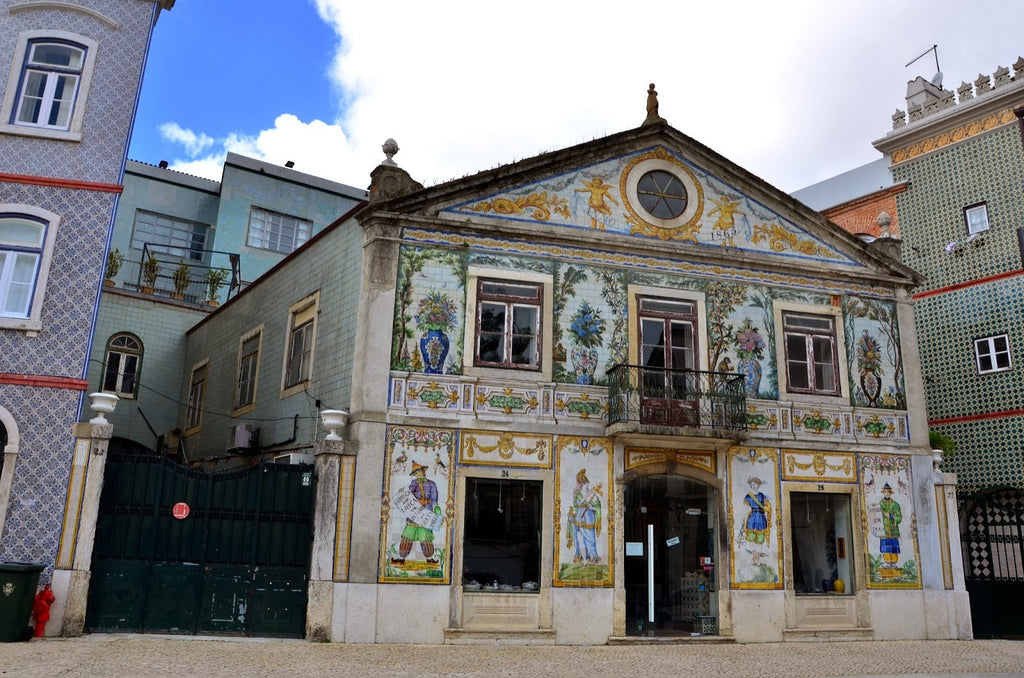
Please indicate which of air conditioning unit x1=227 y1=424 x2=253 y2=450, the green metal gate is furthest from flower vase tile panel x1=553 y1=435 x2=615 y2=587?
air conditioning unit x1=227 y1=424 x2=253 y2=450

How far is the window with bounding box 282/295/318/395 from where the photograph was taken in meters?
15.4

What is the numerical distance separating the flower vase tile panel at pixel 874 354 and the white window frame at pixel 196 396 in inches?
563

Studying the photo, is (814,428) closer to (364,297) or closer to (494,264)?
(494,264)

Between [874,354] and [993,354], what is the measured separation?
5559mm

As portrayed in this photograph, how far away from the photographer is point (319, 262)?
1566cm

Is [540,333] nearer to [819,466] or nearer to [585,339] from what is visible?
[585,339]

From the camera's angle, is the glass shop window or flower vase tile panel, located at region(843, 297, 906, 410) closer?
the glass shop window

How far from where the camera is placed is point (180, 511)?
12.5 m

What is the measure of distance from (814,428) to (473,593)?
22.5ft

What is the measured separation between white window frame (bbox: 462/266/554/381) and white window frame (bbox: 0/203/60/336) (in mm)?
6404

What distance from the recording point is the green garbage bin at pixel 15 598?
10664 millimetres

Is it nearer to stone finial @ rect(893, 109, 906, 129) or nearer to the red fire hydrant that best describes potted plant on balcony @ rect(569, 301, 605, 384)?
the red fire hydrant

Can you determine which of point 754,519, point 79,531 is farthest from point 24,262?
point 754,519

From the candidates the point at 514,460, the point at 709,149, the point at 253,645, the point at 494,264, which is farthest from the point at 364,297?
the point at 709,149
